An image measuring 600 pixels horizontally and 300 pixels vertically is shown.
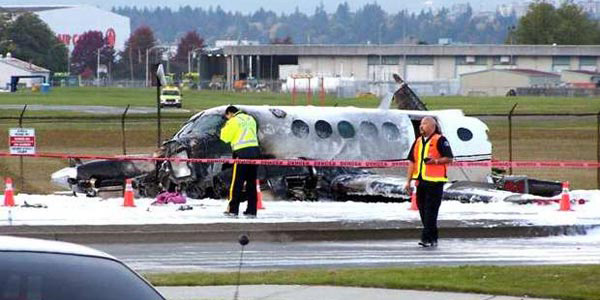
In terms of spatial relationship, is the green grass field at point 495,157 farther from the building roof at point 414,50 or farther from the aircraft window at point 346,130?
the building roof at point 414,50

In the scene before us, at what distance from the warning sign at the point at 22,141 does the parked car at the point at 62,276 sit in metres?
20.6

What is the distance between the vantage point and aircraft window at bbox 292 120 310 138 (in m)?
26.6

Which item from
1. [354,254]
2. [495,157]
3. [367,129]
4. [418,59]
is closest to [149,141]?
[495,157]

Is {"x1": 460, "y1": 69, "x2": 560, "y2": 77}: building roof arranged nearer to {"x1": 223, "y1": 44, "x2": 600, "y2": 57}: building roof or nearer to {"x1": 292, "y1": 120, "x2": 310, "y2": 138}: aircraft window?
{"x1": 223, "y1": 44, "x2": 600, "y2": 57}: building roof

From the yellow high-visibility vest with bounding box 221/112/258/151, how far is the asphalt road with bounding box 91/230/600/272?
9.74ft

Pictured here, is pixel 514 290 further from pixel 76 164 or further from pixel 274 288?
pixel 76 164

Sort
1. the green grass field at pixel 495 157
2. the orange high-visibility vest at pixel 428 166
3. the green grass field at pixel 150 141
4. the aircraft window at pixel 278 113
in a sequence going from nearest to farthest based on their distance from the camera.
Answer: the green grass field at pixel 495 157
the orange high-visibility vest at pixel 428 166
the aircraft window at pixel 278 113
the green grass field at pixel 150 141

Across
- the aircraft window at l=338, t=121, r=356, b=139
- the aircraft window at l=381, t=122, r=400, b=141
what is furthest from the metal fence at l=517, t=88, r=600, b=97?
the aircraft window at l=338, t=121, r=356, b=139

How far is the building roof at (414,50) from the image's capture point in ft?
453

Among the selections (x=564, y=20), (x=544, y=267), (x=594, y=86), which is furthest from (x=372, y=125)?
(x=564, y=20)

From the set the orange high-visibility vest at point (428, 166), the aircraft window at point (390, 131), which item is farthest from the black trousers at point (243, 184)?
the aircraft window at point (390, 131)

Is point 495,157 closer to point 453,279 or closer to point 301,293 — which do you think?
point 453,279

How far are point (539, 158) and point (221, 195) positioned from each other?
19699 mm

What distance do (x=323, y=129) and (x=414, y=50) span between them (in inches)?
4505
